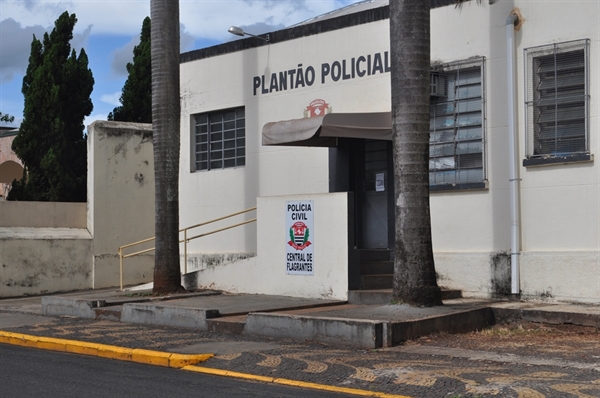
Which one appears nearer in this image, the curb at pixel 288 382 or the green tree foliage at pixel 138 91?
the curb at pixel 288 382

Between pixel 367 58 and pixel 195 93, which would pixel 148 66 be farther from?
pixel 367 58

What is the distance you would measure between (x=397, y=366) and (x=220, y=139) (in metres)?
10.9

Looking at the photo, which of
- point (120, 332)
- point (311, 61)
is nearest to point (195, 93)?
point (311, 61)

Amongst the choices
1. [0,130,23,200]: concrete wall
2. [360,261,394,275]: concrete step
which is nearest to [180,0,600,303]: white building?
[360,261,394,275]: concrete step

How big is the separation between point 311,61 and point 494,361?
9325mm

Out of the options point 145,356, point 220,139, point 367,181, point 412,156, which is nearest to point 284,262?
point 367,181

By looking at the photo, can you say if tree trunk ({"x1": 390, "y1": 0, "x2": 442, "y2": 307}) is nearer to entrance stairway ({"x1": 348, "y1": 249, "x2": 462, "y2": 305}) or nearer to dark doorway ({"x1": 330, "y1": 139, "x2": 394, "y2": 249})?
entrance stairway ({"x1": 348, "y1": 249, "x2": 462, "y2": 305})

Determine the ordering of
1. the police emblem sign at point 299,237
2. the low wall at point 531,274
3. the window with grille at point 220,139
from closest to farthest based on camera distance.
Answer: the low wall at point 531,274
the police emblem sign at point 299,237
the window with grille at point 220,139

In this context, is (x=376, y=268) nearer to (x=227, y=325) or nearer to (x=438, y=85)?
(x=438, y=85)

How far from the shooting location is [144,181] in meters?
21.8

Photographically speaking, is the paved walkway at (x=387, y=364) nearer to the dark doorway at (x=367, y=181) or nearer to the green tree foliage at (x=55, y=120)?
the dark doorway at (x=367, y=181)

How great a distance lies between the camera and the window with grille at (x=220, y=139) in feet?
61.1

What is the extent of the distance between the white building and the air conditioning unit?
26mm

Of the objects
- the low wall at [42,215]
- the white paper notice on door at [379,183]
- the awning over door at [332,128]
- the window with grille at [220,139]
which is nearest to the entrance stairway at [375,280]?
the white paper notice on door at [379,183]
